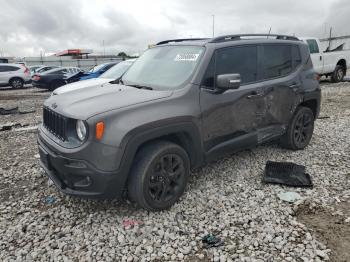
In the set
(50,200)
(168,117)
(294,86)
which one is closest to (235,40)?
(294,86)

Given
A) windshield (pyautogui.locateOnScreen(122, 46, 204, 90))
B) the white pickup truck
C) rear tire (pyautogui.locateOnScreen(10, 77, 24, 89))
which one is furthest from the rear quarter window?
windshield (pyautogui.locateOnScreen(122, 46, 204, 90))

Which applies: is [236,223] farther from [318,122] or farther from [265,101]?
[318,122]

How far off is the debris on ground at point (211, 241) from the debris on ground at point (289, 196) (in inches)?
44.8

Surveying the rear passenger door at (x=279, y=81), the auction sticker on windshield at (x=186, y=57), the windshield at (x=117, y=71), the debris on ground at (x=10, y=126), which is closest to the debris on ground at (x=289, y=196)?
the rear passenger door at (x=279, y=81)

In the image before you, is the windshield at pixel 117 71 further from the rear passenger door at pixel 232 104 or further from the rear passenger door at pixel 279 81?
the rear passenger door at pixel 232 104

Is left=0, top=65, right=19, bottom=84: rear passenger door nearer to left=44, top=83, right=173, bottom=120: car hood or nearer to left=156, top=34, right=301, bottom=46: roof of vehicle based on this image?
left=156, top=34, right=301, bottom=46: roof of vehicle

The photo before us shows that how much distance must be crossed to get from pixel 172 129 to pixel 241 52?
5.21ft

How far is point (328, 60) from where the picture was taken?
44.0 ft

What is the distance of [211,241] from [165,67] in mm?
2193

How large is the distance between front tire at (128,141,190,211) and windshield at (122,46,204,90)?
776 millimetres

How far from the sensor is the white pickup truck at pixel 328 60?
41.0 ft

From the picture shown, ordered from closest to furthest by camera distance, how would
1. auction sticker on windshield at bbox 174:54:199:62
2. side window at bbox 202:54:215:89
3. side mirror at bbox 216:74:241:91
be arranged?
side mirror at bbox 216:74:241:91
side window at bbox 202:54:215:89
auction sticker on windshield at bbox 174:54:199:62

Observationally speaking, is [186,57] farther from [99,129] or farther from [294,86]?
[294,86]

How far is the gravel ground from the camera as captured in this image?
2870 mm
